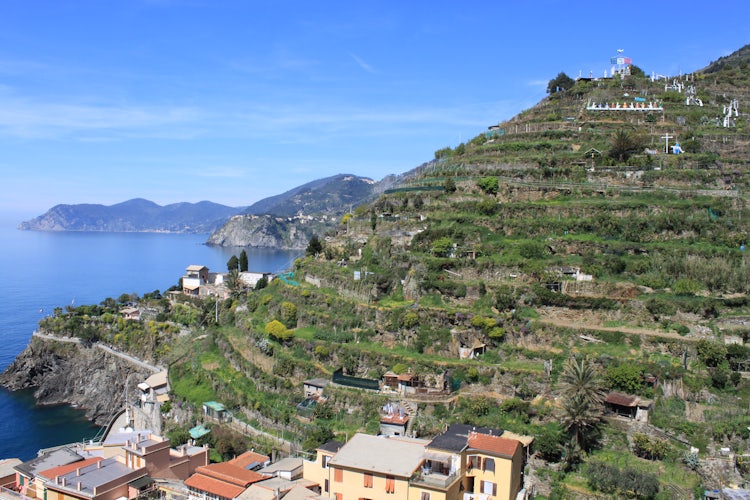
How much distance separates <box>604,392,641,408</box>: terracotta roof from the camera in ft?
76.0

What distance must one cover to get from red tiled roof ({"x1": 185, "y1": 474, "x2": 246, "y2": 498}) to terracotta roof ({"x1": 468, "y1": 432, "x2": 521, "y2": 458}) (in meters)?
9.08

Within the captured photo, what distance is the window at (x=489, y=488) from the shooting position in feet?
68.8

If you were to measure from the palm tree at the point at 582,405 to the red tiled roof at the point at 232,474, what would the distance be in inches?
490

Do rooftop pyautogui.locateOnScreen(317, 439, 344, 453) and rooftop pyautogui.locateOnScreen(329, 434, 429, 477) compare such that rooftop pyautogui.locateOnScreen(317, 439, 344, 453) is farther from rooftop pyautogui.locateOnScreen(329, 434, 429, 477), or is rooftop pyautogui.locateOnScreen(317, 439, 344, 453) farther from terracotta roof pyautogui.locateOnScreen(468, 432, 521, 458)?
terracotta roof pyautogui.locateOnScreen(468, 432, 521, 458)

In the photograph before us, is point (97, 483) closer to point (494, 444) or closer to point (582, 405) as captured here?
point (494, 444)

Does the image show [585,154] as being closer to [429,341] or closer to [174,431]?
[429,341]

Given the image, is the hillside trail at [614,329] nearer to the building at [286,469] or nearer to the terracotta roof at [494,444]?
the terracotta roof at [494,444]

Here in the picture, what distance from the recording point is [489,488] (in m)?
21.0

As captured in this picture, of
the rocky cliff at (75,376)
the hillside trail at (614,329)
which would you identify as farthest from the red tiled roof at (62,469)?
the hillside trail at (614,329)

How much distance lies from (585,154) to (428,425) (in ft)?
77.3

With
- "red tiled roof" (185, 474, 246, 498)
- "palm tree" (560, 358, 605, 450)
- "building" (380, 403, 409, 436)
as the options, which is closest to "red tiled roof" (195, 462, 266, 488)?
"red tiled roof" (185, 474, 246, 498)

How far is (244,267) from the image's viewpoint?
222 ft

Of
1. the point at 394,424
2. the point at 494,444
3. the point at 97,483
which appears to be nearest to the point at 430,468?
the point at 494,444

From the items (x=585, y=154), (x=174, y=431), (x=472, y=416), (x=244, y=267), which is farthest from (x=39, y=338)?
(x=585, y=154)
